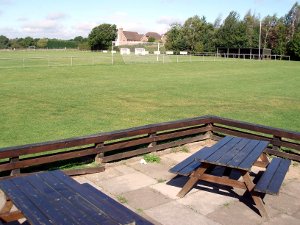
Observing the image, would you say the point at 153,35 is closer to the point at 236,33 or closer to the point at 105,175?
the point at 236,33

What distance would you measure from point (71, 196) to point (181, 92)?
49.1ft

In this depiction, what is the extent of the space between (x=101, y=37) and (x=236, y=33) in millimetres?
42317

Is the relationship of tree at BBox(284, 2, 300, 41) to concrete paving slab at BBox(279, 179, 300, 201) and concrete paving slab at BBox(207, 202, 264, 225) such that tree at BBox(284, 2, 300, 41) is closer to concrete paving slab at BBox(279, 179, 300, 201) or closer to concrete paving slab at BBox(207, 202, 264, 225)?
concrete paving slab at BBox(279, 179, 300, 201)

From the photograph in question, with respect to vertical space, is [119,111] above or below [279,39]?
below

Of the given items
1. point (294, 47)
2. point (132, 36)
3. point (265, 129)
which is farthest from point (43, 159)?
point (132, 36)

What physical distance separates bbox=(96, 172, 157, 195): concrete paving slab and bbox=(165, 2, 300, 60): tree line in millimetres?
67058

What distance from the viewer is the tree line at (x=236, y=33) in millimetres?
74688

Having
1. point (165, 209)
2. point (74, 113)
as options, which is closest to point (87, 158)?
point (165, 209)

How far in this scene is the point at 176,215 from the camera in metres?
4.99

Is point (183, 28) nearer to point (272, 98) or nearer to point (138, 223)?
point (272, 98)

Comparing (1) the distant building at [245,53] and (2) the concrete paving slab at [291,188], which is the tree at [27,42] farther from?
(2) the concrete paving slab at [291,188]

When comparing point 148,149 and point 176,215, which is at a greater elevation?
point 148,149

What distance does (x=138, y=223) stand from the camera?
10.6 ft

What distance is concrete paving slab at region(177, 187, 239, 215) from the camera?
5239 mm
